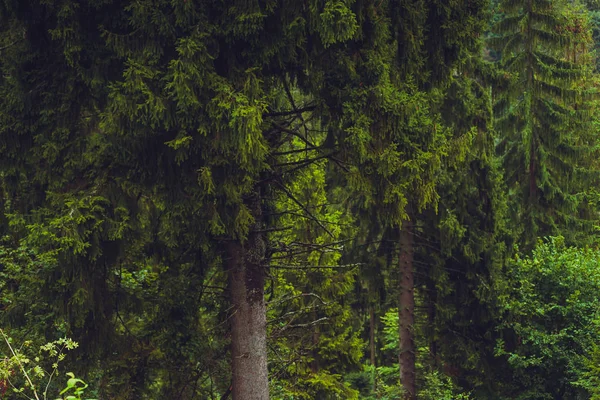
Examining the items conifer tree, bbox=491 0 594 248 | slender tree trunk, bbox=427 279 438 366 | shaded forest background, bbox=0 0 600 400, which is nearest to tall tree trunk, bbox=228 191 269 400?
shaded forest background, bbox=0 0 600 400

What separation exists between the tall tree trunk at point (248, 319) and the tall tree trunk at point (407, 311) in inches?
323

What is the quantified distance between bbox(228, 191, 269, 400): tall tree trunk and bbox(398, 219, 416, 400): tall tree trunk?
821cm

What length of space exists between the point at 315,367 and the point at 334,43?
29.3 ft

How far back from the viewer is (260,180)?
6879 mm

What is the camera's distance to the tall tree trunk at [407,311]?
14.8 meters

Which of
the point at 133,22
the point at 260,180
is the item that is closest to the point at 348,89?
the point at 260,180

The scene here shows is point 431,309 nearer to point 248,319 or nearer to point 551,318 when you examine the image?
point 551,318

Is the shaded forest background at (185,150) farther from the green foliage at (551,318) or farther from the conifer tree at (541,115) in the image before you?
the conifer tree at (541,115)

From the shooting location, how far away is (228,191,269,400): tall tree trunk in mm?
6957

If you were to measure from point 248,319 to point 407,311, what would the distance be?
28.1ft

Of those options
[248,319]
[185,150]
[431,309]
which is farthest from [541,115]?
[185,150]

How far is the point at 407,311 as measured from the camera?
14953mm

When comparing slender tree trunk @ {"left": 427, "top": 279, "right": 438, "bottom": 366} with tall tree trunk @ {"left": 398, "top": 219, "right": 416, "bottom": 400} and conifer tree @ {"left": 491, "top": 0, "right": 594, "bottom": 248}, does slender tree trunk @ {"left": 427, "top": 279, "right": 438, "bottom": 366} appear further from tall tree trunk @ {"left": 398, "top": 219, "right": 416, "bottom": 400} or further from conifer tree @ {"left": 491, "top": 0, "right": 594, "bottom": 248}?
conifer tree @ {"left": 491, "top": 0, "right": 594, "bottom": 248}

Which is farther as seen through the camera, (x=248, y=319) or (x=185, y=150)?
(x=248, y=319)
